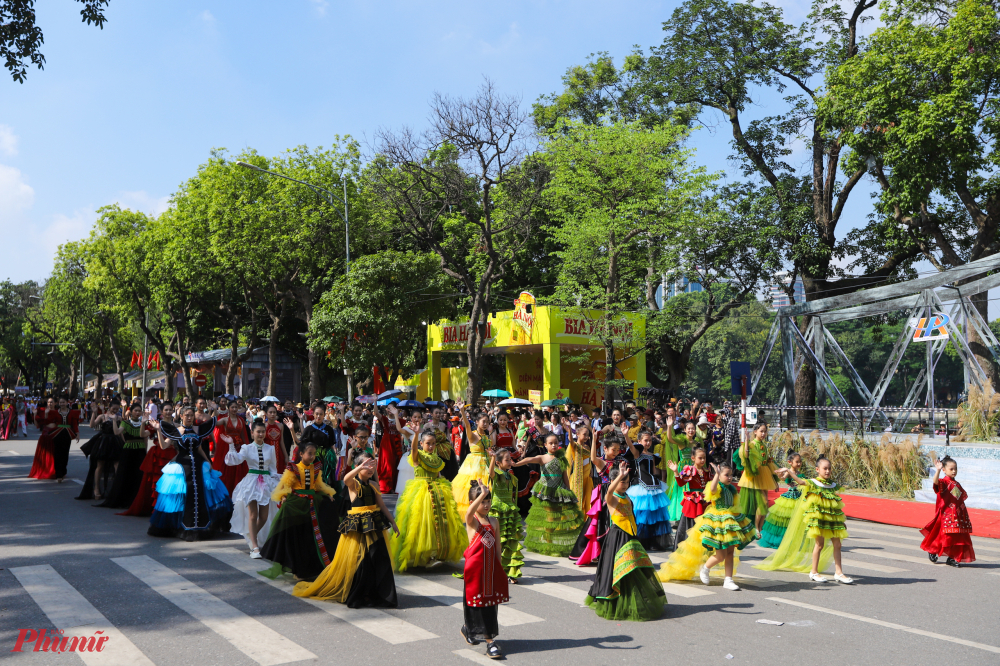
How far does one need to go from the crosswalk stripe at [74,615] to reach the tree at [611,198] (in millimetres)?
Answer: 19414

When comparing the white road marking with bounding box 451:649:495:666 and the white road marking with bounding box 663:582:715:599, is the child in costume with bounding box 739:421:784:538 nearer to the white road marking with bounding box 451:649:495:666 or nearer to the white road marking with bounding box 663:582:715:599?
the white road marking with bounding box 663:582:715:599

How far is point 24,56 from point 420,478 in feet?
39.0

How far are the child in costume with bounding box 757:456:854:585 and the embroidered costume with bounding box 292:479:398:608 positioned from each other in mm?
4667

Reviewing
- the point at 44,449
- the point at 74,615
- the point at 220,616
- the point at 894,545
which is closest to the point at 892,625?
the point at 894,545

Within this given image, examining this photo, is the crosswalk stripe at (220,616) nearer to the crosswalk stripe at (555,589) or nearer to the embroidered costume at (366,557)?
the embroidered costume at (366,557)

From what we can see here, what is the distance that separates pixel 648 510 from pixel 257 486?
5.09 m

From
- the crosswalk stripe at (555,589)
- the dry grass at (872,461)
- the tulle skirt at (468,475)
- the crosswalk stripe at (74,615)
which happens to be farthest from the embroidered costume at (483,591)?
the dry grass at (872,461)

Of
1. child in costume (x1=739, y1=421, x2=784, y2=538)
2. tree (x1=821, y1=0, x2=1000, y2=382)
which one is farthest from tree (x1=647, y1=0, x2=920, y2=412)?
child in costume (x1=739, y1=421, x2=784, y2=538)

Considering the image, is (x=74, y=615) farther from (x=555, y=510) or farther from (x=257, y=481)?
(x=555, y=510)

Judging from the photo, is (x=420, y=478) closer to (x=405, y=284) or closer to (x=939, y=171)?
(x=939, y=171)

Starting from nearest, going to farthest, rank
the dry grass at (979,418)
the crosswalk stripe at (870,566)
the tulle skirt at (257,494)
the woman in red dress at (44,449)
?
the crosswalk stripe at (870,566) < the tulle skirt at (257,494) < the dry grass at (979,418) < the woman in red dress at (44,449)

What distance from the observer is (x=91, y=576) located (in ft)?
27.9

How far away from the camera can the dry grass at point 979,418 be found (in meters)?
16.7

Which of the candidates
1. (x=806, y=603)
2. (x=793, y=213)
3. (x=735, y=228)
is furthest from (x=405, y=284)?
(x=806, y=603)
